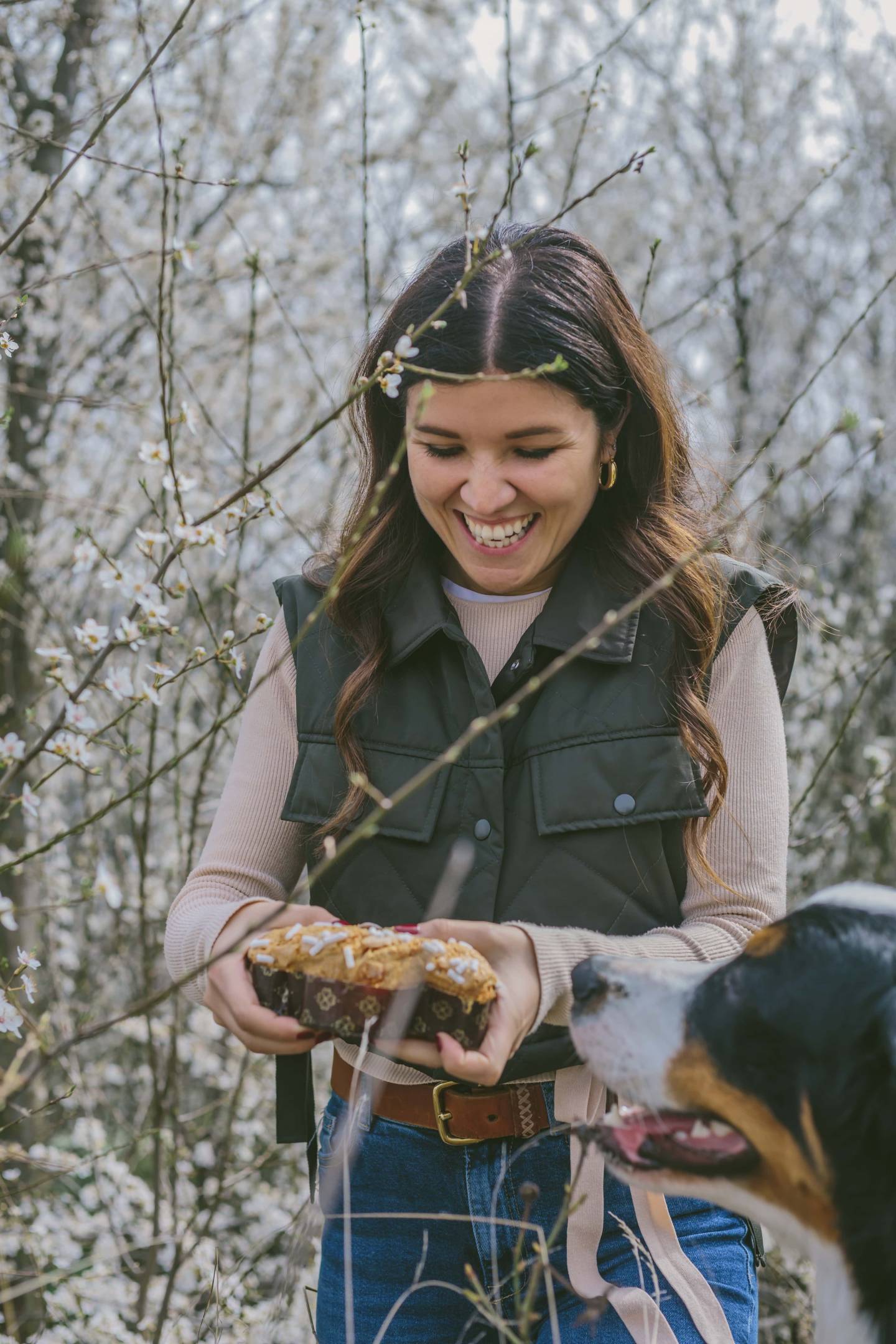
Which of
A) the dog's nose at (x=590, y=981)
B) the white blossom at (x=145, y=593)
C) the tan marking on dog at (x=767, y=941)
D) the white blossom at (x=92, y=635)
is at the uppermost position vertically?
the white blossom at (x=145, y=593)

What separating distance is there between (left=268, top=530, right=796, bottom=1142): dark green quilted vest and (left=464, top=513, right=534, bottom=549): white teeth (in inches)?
5.8

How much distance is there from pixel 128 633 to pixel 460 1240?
1189 mm

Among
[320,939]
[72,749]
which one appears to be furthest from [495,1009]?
[72,749]

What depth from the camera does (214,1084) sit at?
5.71 m

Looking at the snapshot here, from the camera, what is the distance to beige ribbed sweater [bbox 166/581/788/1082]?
216 centimetres

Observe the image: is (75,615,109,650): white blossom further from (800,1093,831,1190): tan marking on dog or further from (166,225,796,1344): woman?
(800,1093,831,1190): tan marking on dog

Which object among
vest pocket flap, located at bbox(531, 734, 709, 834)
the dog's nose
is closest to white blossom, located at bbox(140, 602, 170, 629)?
vest pocket flap, located at bbox(531, 734, 709, 834)

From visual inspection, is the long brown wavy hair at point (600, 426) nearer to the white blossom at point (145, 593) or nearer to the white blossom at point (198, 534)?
the white blossom at point (198, 534)

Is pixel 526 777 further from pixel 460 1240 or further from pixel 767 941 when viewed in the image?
pixel 460 1240

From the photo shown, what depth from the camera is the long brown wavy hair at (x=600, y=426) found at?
228 centimetres

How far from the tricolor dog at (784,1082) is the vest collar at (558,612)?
0.61m

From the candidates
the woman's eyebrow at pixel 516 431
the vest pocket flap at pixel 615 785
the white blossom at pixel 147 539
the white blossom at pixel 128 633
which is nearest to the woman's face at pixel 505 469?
the woman's eyebrow at pixel 516 431

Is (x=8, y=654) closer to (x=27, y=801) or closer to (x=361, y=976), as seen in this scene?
(x=27, y=801)

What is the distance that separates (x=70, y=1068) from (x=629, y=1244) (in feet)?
9.10
